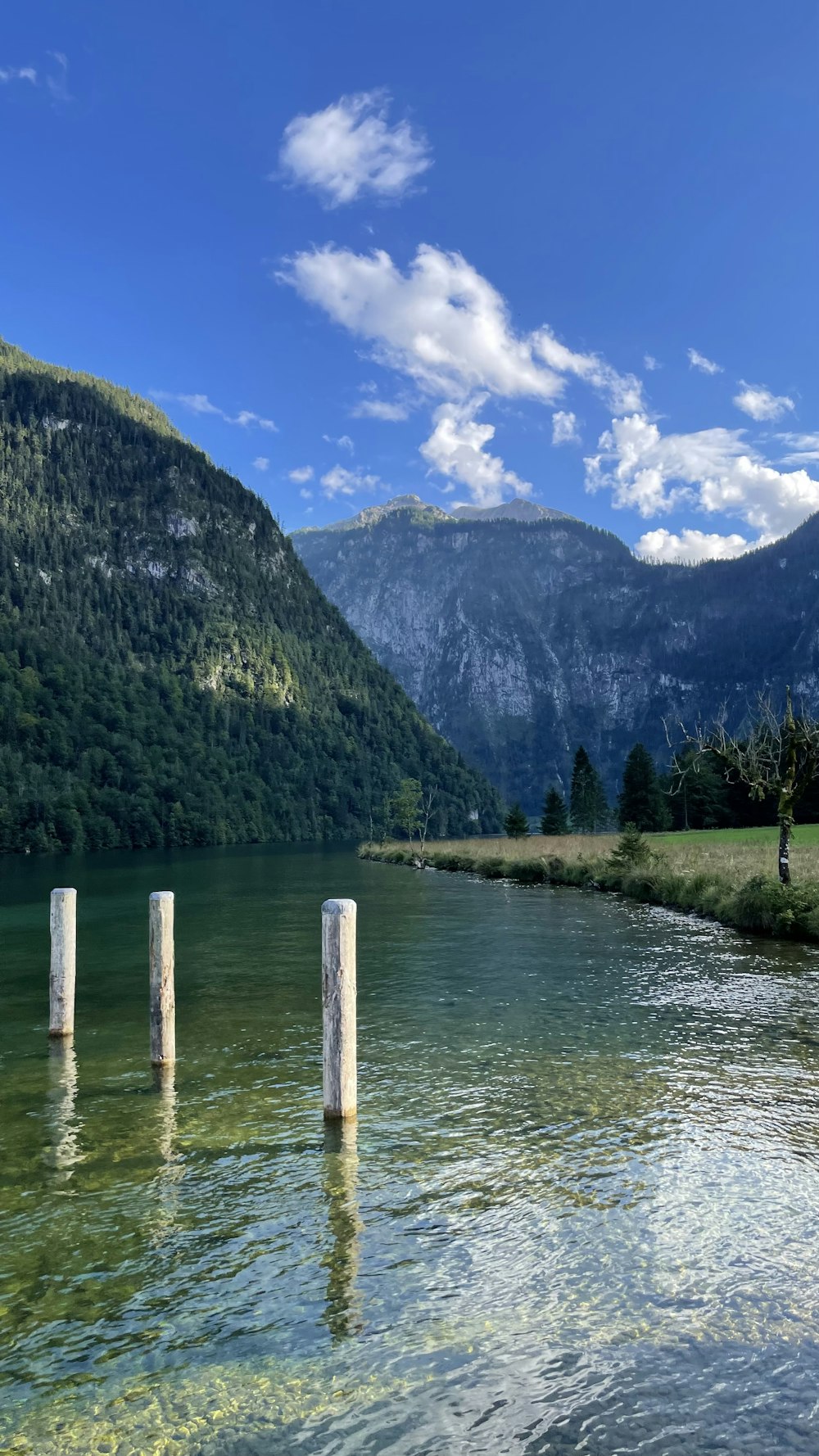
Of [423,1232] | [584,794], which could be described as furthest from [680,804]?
[423,1232]

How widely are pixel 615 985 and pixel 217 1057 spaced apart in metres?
11.1

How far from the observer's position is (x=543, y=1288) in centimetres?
786

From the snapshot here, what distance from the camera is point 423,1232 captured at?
8969 millimetres

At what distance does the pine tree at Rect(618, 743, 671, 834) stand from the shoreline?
3463 cm

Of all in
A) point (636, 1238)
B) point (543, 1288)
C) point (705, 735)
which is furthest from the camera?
point (705, 735)

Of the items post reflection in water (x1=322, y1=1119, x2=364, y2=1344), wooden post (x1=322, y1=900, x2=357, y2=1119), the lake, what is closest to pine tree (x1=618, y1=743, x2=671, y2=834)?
the lake


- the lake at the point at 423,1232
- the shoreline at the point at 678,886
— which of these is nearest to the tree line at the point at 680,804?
the shoreline at the point at 678,886

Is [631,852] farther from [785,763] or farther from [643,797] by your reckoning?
[643,797]

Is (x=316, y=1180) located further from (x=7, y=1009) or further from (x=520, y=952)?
(x=520, y=952)

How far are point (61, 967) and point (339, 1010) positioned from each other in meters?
8.42


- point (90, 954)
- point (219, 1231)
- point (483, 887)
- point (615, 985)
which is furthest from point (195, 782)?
point (219, 1231)

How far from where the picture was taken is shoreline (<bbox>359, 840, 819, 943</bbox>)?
2873cm

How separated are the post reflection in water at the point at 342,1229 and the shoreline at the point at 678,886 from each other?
69.9 feet

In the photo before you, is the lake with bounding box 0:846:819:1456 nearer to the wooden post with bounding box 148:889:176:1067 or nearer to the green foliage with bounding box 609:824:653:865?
the wooden post with bounding box 148:889:176:1067
